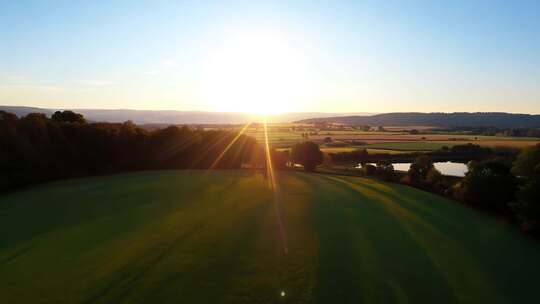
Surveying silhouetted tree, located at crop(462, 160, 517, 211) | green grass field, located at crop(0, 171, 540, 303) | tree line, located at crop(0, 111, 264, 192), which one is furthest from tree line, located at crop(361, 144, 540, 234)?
tree line, located at crop(0, 111, 264, 192)

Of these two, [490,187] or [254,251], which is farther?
[490,187]

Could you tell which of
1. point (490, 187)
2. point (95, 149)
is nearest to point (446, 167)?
point (490, 187)

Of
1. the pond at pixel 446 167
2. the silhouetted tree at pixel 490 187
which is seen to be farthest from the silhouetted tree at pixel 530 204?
the pond at pixel 446 167

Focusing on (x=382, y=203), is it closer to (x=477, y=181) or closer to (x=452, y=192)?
(x=477, y=181)

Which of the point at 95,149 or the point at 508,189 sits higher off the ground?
the point at 95,149

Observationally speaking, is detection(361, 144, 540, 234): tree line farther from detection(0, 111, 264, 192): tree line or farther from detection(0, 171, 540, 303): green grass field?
detection(0, 111, 264, 192): tree line

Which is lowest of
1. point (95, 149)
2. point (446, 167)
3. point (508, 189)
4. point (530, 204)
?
point (446, 167)

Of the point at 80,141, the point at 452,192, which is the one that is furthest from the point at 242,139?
→ the point at 452,192

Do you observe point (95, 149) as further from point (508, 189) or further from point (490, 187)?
point (508, 189)

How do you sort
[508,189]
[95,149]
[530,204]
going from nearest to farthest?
1. [530,204]
2. [508,189]
3. [95,149]

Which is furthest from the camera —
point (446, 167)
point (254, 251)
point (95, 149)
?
point (446, 167)
